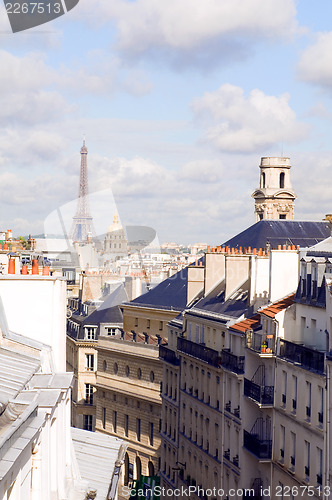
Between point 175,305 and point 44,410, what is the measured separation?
1906 inches

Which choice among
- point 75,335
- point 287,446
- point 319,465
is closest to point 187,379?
point 287,446

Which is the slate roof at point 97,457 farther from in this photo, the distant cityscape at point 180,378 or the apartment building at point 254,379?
the apartment building at point 254,379

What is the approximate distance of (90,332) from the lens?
6994cm

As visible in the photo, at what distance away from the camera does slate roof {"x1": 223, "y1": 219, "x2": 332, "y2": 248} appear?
5972 centimetres

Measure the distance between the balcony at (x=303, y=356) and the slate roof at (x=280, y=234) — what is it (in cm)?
2651

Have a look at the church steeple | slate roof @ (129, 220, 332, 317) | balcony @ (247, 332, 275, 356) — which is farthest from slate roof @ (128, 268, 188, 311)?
the church steeple

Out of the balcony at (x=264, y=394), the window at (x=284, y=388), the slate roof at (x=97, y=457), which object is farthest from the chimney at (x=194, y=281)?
the slate roof at (x=97, y=457)

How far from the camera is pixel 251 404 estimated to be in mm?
35188

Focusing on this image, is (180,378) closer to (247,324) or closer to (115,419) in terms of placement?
(247,324)

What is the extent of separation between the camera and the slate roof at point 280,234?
196ft

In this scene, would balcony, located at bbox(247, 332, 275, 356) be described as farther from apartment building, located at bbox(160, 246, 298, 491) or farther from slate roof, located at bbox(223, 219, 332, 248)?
slate roof, located at bbox(223, 219, 332, 248)

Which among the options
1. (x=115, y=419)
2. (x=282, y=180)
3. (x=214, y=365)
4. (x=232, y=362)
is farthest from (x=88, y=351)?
(x=232, y=362)

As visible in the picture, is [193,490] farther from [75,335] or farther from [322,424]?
[75,335]

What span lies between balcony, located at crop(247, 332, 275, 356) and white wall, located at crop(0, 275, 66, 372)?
1924cm
